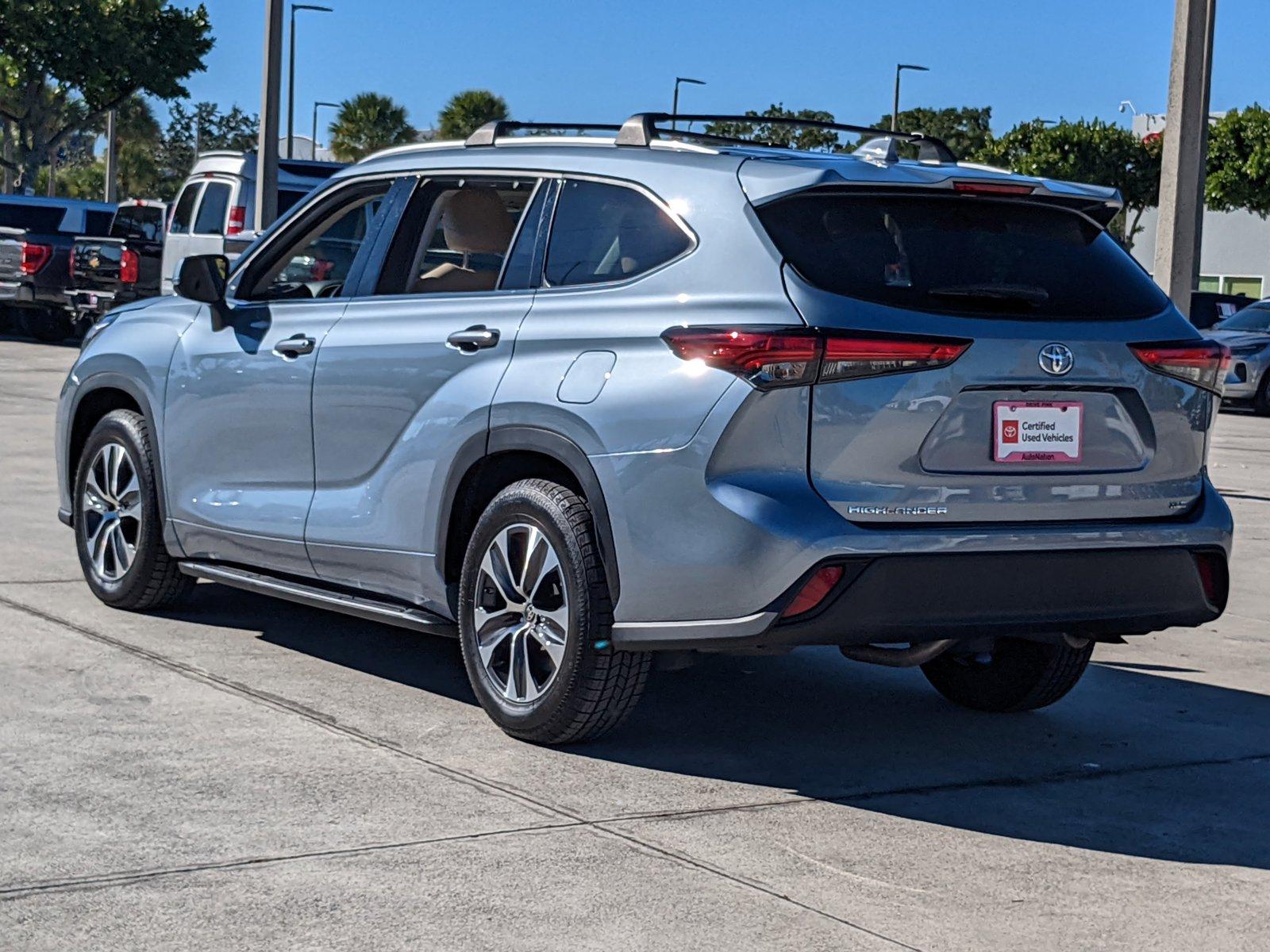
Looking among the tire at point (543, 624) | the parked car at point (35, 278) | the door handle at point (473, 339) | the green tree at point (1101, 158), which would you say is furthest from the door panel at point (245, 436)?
the green tree at point (1101, 158)

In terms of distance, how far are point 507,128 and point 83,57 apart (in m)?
46.3

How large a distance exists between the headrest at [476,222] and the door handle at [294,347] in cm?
58

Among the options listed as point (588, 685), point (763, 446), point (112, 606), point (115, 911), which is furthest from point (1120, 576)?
point (112, 606)

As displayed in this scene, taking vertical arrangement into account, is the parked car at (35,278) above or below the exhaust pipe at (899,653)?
above

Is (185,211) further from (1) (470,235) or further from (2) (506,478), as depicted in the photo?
(2) (506,478)

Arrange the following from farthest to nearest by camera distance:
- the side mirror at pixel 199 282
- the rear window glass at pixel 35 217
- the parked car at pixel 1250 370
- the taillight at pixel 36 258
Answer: the rear window glass at pixel 35 217
the taillight at pixel 36 258
the parked car at pixel 1250 370
the side mirror at pixel 199 282

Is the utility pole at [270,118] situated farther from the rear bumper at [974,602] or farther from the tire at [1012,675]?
the rear bumper at [974,602]

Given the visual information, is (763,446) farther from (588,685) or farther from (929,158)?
(929,158)

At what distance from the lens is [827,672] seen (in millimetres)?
7059

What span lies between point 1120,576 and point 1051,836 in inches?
31.2

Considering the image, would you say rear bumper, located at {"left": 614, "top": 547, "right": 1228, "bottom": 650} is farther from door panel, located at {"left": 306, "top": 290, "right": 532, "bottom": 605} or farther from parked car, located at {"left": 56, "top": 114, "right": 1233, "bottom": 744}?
door panel, located at {"left": 306, "top": 290, "right": 532, "bottom": 605}

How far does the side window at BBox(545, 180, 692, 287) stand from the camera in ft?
17.9

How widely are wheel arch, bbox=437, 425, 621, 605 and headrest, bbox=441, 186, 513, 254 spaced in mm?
728

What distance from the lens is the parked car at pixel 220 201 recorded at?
23.2 metres
